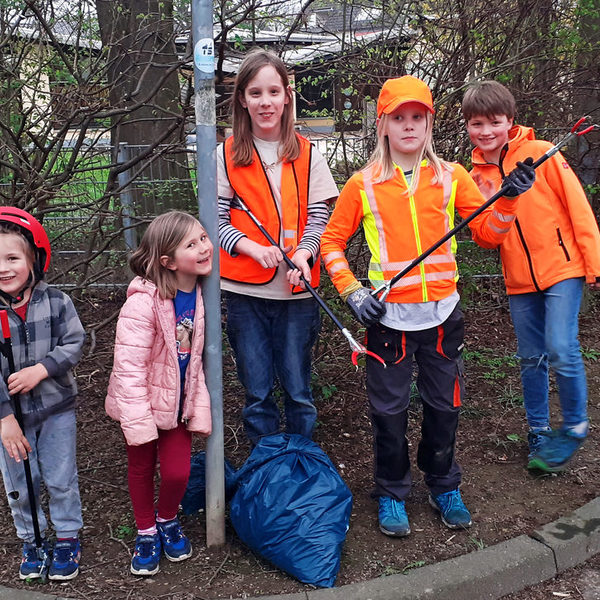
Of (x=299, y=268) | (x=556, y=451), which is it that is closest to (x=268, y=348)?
(x=299, y=268)

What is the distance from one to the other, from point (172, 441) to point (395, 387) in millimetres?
969

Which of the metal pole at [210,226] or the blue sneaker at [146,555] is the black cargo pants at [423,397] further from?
the blue sneaker at [146,555]

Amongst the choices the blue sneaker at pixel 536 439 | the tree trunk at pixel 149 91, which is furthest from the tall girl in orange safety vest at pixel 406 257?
the tree trunk at pixel 149 91

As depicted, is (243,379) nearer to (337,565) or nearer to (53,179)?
(337,565)

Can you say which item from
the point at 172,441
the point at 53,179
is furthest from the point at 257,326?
the point at 53,179

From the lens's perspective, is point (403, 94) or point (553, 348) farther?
point (553, 348)

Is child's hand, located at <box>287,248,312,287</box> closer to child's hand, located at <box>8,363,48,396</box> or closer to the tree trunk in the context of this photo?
child's hand, located at <box>8,363,48,396</box>

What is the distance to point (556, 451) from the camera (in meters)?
3.62

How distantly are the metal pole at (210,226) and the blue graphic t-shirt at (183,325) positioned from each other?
0.07 meters

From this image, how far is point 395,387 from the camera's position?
3.07 m

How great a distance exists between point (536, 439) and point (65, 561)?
242 cm

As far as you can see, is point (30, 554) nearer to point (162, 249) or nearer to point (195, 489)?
point (195, 489)

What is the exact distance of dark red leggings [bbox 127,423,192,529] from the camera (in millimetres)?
2879

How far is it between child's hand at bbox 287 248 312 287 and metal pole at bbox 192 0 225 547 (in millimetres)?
304
